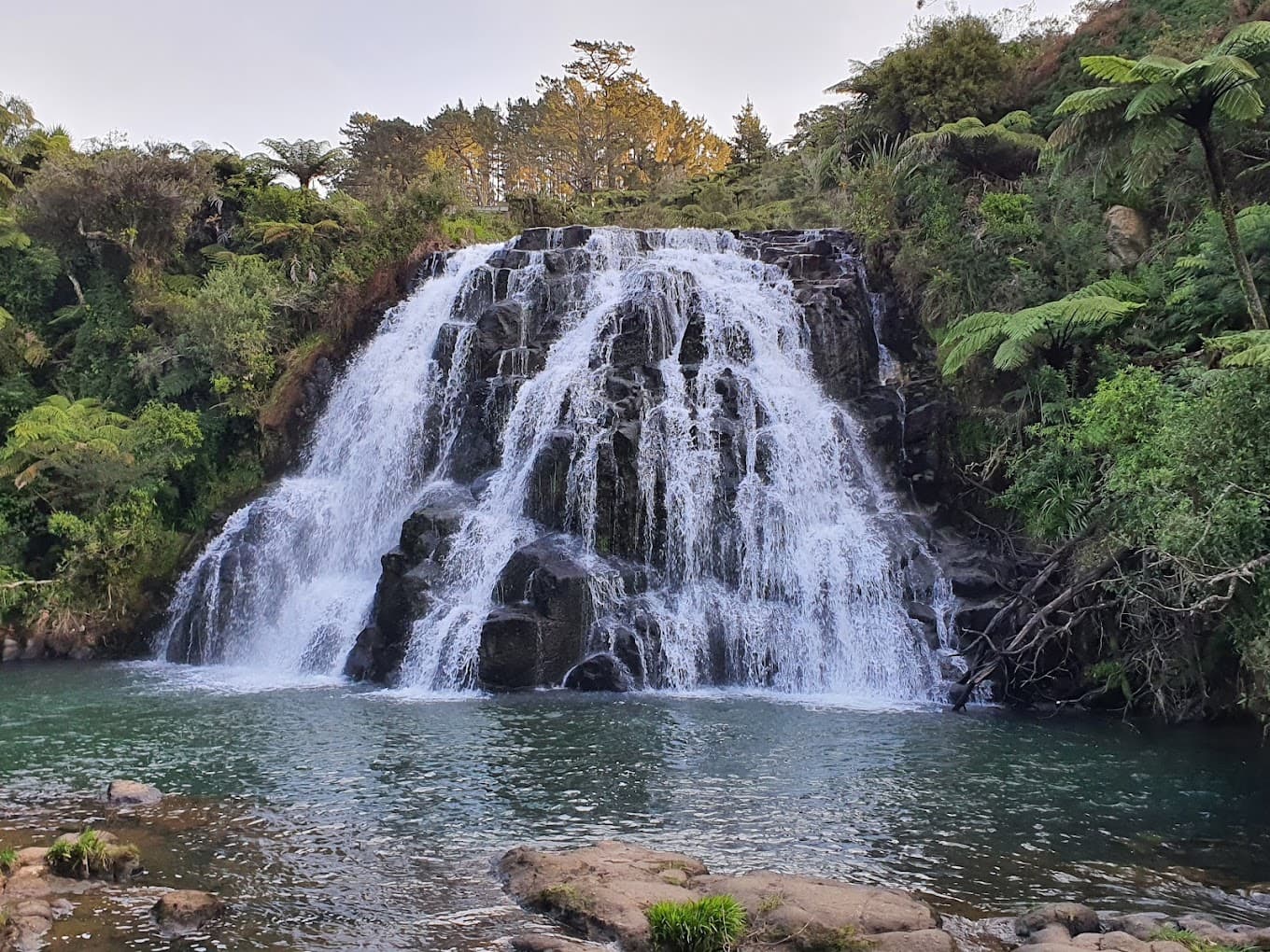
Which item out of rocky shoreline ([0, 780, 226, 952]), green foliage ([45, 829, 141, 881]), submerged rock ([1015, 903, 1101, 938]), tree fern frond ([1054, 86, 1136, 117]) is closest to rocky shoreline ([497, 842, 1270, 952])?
submerged rock ([1015, 903, 1101, 938])

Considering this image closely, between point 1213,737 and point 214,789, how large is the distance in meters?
12.2

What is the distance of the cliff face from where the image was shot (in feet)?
52.9

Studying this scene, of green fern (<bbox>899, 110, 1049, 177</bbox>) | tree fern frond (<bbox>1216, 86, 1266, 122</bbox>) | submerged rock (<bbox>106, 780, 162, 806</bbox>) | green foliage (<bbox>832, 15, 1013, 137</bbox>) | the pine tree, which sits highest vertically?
the pine tree

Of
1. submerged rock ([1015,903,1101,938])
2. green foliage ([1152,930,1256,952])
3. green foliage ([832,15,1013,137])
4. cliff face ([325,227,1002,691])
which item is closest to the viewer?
green foliage ([1152,930,1256,952])

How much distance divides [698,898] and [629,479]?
1132cm

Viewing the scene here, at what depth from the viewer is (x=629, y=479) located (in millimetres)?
17859

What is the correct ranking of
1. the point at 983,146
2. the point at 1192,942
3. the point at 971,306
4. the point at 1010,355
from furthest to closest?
the point at 983,146
the point at 971,306
the point at 1010,355
the point at 1192,942

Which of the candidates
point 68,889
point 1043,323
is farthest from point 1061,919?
point 1043,323

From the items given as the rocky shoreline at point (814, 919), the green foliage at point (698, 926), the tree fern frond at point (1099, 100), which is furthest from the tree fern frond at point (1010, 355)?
the green foliage at point (698, 926)

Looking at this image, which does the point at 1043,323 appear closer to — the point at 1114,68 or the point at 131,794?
the point at 1114,68

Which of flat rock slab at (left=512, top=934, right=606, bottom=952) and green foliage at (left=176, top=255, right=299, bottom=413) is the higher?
green foliage at (left=176, top=255, right=299, bottom=413)

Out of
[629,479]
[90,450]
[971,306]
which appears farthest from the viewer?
[90,450]

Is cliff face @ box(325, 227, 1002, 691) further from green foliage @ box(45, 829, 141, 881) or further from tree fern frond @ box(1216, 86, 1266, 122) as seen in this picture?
green foliage @ box(45, 829, 141, 881)

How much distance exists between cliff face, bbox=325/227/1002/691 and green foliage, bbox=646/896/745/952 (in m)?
9.40
